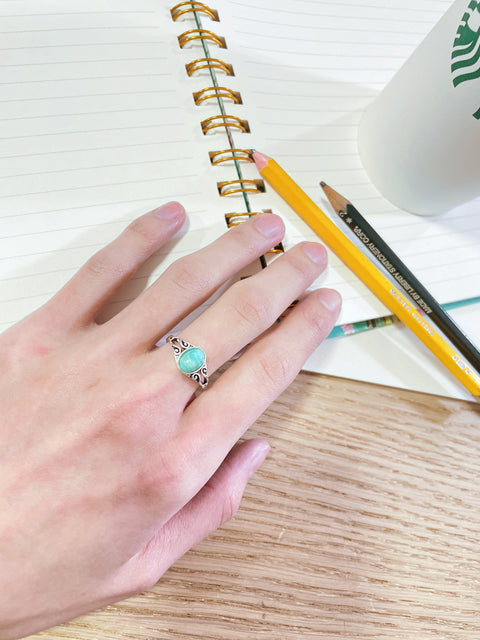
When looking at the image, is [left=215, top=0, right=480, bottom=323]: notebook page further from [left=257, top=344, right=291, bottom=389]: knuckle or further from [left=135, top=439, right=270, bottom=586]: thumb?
[left=135, top=439, right=270, bottom=586]: thumb

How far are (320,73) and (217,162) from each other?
0.19 metres

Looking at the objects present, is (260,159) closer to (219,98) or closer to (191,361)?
(219,98)

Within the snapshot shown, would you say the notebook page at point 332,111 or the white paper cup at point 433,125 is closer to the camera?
the white paper cup at point 433,125

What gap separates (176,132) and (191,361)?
0.27 metres

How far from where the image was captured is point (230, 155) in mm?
535

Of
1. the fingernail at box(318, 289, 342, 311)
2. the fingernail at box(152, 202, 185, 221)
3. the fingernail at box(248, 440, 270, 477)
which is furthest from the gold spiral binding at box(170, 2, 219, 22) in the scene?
the fingernail at box(248, 440, 270, 477)

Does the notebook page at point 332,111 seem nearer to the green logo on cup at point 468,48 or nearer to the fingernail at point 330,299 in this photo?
the fingernail at point 330,299

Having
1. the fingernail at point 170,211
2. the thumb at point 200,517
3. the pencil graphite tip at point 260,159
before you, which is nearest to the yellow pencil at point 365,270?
the pencil graphite tip at point 260,159

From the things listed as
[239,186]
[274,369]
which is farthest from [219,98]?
[274,369]

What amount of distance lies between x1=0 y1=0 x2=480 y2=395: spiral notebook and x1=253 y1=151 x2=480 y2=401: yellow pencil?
1 centimetres

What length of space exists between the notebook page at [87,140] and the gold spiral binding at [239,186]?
0.01m

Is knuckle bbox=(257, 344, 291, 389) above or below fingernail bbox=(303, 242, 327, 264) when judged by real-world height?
below

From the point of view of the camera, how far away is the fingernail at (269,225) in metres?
0.49

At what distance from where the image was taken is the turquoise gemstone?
1.41 ft
